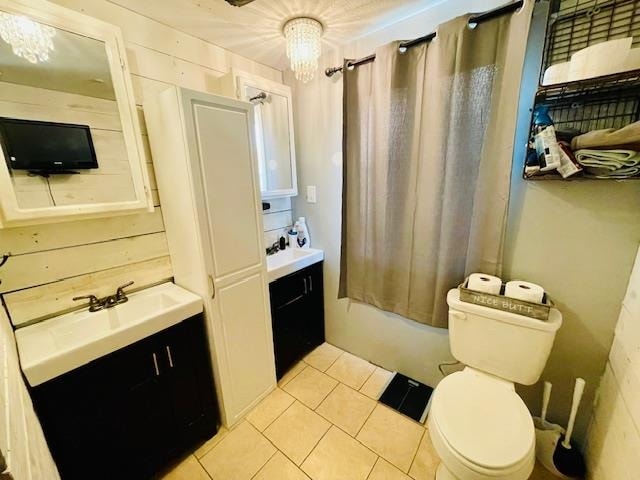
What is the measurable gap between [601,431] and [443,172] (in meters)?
1.32

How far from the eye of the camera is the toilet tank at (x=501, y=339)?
1.13 metres

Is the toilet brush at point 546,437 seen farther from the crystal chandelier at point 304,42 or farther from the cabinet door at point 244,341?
the crystal chandelier at point 304,42

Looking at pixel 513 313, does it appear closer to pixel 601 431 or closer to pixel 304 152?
pixel 601 431

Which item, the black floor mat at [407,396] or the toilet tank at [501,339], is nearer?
the toilet tank at [501,339]

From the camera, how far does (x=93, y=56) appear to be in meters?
1.17

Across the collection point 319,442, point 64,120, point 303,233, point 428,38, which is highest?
point 428,38

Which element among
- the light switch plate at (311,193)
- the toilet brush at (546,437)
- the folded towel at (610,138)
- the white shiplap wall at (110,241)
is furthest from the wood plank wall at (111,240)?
the toilet brush at (546,437)

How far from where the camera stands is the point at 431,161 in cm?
138

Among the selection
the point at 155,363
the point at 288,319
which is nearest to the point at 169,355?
the point at 155,363

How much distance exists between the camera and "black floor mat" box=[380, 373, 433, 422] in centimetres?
160

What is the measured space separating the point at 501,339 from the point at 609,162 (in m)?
0.82

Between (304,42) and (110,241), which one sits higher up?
(304,42)

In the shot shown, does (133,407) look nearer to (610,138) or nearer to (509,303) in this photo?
(509,303)

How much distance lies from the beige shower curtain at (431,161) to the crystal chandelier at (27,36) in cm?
140
